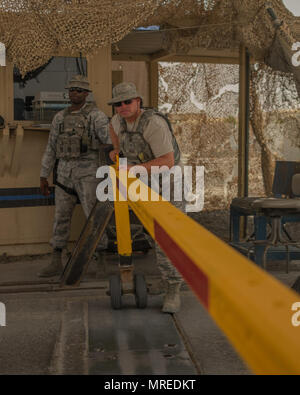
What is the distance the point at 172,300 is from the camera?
4934mm

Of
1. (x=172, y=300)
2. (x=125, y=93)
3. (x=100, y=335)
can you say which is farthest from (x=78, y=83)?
(x=100, y=335)

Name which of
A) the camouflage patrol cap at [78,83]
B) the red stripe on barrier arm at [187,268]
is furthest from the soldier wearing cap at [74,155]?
the red stripe on barrier arm at [187,268]

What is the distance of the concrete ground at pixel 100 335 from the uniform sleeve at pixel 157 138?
1404 mm

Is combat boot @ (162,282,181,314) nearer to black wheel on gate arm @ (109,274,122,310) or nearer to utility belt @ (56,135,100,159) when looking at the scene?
black wheel on gate arm @ (109,274,122,310)

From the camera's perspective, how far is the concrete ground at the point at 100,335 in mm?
3744

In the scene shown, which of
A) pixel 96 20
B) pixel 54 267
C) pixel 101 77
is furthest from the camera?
pixel 101 77

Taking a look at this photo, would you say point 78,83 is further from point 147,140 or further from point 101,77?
point 147,140

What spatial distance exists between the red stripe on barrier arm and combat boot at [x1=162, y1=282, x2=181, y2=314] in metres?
3.02

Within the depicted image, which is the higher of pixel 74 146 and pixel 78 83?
pixel 78 83

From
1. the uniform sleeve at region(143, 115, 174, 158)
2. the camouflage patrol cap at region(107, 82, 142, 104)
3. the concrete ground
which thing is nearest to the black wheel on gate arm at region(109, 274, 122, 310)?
the concrete ground

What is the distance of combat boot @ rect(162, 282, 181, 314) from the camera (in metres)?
4.91

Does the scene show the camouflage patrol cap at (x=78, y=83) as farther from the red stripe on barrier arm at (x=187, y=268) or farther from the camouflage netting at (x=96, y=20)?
the red stripe on barrier arm at (x=187, y=268)

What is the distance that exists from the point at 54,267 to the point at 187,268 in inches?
195
